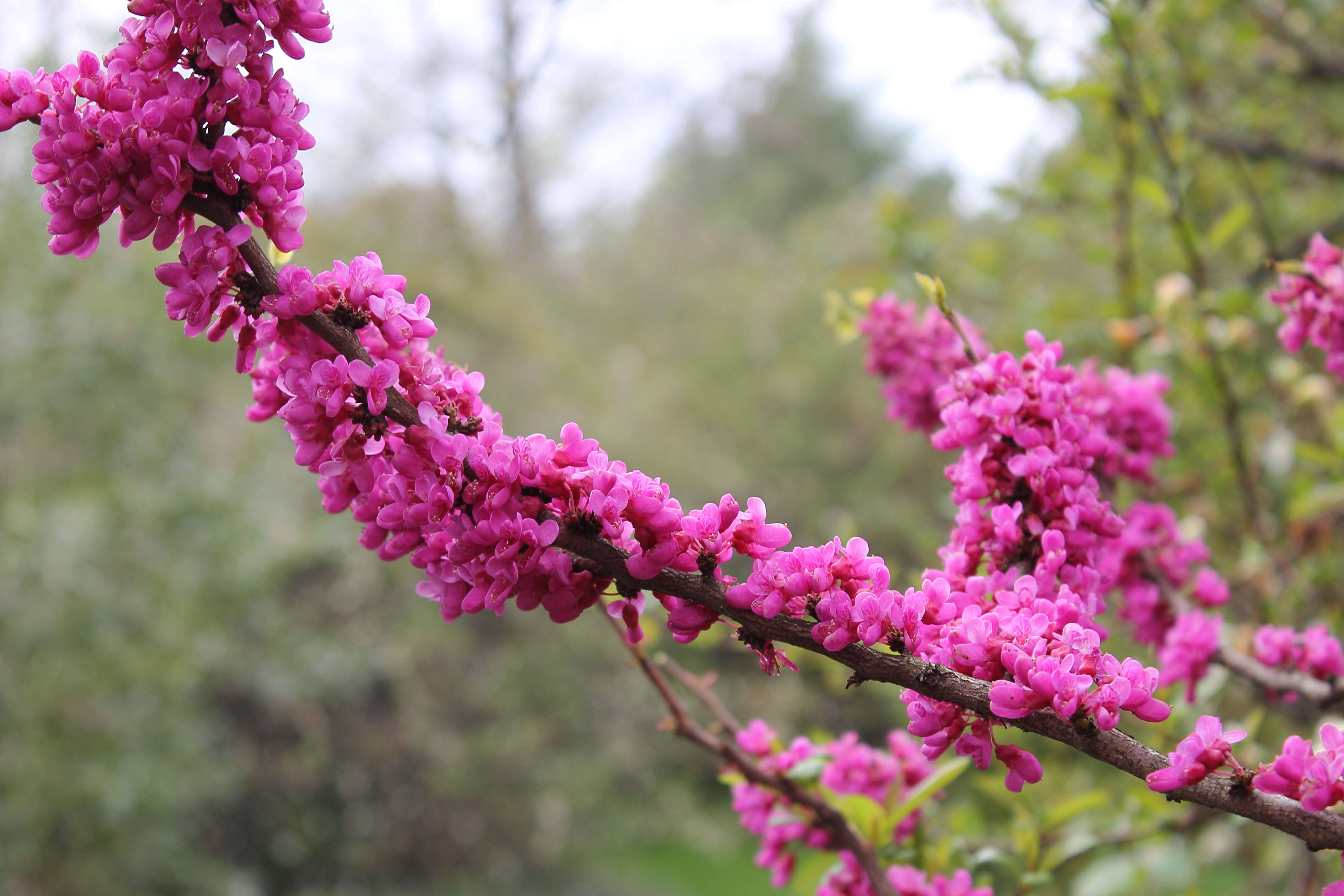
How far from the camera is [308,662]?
536 cm

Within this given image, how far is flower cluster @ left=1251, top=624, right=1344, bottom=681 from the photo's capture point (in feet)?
4.29

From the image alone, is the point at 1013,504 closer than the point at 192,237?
No

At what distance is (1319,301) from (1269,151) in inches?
73.9

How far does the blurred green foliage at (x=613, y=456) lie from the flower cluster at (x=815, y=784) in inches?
3.3

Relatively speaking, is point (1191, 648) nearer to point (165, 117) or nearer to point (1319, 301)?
point (1319, 301)

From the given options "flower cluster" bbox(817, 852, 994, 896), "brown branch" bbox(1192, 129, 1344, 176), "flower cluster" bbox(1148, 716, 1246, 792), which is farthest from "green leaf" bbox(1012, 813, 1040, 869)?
"brown branch" bbox(1192, 129, 1344, 176)

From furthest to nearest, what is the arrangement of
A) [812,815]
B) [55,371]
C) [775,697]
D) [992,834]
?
[775,697] → [55,371] → [992,834] → [812,815]

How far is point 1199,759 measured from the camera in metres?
0.74

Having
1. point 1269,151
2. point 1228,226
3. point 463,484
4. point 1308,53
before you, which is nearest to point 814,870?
point 463,484

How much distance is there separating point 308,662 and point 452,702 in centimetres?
153

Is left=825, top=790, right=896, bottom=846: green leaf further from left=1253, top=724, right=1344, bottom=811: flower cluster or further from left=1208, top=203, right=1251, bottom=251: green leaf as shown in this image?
left=1208, top=203, right=1251, bottom=251: green leaf

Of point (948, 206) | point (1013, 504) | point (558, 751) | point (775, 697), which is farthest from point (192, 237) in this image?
point (948, 206)

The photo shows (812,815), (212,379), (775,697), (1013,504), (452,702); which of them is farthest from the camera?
(775,697)

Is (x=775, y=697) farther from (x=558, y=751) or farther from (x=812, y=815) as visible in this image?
(x=812, y=815)
